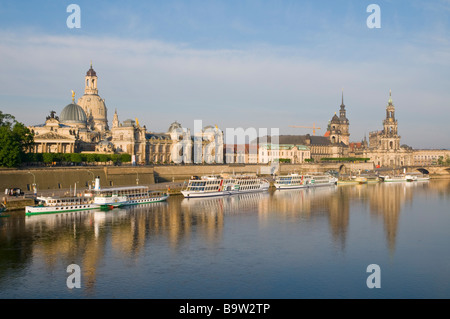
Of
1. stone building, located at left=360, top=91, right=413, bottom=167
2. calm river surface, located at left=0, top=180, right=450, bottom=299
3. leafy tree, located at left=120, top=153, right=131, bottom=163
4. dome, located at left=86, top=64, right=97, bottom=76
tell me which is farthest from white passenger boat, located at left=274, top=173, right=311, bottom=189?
stone building, located at left=360, top=91, right=413, bottom=167

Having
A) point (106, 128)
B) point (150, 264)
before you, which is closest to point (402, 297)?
point (150, 264)

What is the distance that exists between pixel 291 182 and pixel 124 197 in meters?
37.8

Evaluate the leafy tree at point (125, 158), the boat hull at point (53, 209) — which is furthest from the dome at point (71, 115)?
the boat hull at point (53, 209)

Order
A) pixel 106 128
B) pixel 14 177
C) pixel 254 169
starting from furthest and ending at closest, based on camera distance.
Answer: pixel 106 128 → pixel 254 169 → pixel 14 177

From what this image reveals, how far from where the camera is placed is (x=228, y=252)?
33344mm

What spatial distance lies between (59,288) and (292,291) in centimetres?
1194

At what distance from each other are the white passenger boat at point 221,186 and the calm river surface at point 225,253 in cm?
1279

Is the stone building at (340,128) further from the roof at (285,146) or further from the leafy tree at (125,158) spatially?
the leafy tree at (125,158)

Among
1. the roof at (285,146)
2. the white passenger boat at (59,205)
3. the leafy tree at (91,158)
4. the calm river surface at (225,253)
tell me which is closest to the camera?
the calm river surface at (225,253)

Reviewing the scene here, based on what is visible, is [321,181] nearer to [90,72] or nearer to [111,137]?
[111,137]

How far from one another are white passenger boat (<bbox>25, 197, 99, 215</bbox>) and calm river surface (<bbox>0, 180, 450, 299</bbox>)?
130 cm

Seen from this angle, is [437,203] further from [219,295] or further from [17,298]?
[17,298]

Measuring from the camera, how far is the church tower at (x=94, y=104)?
11872 centimetres

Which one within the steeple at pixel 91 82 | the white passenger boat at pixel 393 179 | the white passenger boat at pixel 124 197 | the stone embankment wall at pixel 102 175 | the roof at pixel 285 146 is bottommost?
the white passenger boat at pixel 393 179
